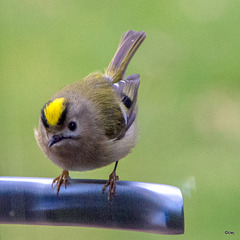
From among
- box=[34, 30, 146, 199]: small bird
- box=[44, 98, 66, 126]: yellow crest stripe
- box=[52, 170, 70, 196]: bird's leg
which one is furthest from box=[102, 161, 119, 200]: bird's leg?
box=[44, 98, 66, 126]: yellow crest stripe

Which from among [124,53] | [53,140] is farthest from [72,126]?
[124,53]

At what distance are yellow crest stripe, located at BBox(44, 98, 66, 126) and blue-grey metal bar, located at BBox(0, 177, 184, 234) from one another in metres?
0.18

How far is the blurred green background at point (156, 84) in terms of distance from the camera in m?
1.20

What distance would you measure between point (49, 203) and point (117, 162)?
298mm

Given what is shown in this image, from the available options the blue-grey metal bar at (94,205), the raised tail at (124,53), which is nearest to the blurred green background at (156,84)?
the raised tail at (124,53)

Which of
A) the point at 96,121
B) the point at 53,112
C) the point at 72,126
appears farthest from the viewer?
the point at 96,121

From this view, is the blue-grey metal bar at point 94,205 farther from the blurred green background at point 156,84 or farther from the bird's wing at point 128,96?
the bird's wing at point 128,96

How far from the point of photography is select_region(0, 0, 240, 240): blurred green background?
1.20 m

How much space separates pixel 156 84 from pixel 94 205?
384mm

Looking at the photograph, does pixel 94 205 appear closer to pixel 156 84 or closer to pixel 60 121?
pixel 60 121

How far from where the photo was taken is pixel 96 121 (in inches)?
54.2

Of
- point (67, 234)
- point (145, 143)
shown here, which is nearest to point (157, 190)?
point (145, 143)

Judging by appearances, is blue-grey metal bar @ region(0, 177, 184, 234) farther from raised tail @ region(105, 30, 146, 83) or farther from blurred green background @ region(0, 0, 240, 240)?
raised tail @ region(105, 30, 146, 83)

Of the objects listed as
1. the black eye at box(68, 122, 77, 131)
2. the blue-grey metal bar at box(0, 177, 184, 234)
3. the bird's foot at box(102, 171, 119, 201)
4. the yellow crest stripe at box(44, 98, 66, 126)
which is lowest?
the blue-grey metal bar at box(0, 177, 184, 234)
